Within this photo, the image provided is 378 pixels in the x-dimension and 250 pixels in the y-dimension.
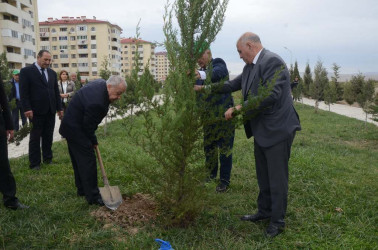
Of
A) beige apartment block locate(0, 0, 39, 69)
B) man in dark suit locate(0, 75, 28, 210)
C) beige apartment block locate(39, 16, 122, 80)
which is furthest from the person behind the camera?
beige apartment block locate(39, 16, 122, 80)

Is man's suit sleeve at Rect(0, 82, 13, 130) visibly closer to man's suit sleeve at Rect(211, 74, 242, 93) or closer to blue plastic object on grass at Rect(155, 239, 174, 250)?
blue plastic object on grass at Rect(155, 239, 174, 250)

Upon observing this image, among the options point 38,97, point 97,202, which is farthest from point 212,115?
point 38,97

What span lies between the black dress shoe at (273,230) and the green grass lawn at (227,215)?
0.18 ft

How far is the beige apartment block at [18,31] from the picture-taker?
3656 centimetres

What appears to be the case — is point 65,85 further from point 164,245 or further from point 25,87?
point 164,245

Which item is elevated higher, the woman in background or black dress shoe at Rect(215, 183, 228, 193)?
the woman in background

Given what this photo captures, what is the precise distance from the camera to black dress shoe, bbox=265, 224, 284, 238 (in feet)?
10.7

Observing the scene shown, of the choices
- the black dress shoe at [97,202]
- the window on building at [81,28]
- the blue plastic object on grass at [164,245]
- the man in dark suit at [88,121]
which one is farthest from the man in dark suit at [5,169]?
the window on building at [81,28]

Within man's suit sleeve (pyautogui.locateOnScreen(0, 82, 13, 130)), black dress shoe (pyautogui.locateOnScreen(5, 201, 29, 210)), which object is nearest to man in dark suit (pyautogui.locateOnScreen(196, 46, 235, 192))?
black dress shoe (pyautogui.locateOnScreen(5, 201, 29, 210))

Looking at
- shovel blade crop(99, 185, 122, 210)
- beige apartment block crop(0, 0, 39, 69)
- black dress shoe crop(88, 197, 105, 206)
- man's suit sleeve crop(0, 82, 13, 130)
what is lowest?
black dress shoe crop(88, 197, 105, 206)

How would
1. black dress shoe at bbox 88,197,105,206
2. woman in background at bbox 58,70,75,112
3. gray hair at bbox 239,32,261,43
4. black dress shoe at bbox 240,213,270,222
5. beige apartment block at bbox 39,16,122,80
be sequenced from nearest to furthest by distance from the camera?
gray hair at bbox 239,32,261,43 → black dress shoe at bbox 240,213,270,222 → black dress shoe at bbox 88,197,105,206 → woman in background at bbox 58,70,75,112 → beige apartment block at bbox 39,16,122,80

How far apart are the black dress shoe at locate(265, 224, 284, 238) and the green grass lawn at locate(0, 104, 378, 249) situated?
56 mm

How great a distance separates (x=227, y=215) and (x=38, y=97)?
3988 mm

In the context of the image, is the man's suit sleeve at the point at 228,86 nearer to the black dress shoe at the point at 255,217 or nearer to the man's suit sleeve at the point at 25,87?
the black dress shoe at the point at 255,217
